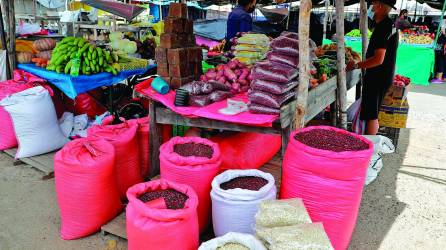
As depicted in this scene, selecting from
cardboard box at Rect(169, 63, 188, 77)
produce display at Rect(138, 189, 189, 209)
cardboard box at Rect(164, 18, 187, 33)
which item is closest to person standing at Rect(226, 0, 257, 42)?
cardboard box at Rect(164, 18, 187, 33)

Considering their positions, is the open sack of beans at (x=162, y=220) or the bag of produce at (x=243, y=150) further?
the bag of produce at (x=243, y=150)

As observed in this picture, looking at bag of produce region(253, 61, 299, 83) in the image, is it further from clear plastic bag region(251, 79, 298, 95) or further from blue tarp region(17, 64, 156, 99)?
blue tarp region(17, 64, 156, 99)

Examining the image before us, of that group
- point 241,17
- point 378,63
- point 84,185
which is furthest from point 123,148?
point 241,17

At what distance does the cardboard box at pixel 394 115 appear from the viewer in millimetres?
4883

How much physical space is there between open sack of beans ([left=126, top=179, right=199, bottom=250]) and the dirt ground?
787mm

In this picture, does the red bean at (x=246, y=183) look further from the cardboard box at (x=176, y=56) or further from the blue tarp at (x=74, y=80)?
the blue tarp at (x=74, y=80)

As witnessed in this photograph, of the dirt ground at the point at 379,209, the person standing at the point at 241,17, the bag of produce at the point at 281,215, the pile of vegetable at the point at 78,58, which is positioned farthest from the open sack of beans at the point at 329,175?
the person standing at the point at 241,17

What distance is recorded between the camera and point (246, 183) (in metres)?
2.50

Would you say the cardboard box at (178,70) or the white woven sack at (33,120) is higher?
the cardboard box at (178,70)

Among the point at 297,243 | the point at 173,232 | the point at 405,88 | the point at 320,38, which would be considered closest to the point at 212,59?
the point at 405,88

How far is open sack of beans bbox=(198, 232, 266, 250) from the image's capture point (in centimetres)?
186

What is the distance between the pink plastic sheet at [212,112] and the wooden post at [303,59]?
29cm

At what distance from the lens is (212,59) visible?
4.79m

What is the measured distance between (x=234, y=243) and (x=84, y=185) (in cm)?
144
